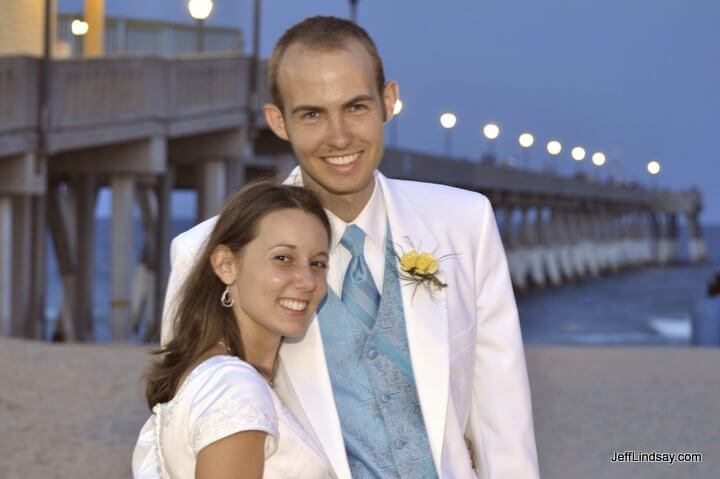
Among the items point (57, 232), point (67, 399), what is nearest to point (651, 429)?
point (67, 399)

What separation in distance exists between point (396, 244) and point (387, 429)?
0.57 metres

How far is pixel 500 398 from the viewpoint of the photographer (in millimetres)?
3742

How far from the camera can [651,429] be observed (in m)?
11.0

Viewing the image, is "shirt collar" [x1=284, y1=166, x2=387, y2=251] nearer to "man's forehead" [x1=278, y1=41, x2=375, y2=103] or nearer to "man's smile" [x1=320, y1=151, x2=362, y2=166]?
"man's smile" [x1=320, y1=151, x2=362, y2=166]

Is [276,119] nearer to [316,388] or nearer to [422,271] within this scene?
[422,271]

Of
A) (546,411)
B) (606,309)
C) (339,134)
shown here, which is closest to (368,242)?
(339,134)

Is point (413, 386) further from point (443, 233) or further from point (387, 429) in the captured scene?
point (443, 233)

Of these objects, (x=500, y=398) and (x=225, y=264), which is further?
(x=500, y=398)

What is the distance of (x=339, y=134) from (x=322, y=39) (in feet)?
0.87

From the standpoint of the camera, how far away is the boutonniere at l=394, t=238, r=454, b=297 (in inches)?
143

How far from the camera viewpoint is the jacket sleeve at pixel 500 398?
3736mm

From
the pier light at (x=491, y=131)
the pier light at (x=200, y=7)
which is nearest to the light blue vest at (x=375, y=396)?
the pier light at (x=200, y=7)

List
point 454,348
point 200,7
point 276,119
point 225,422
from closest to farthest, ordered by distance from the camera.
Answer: point 225,422 < point 454,348 < point 276,119 < point 200,7

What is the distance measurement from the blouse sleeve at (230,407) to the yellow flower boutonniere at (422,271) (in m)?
0.67
